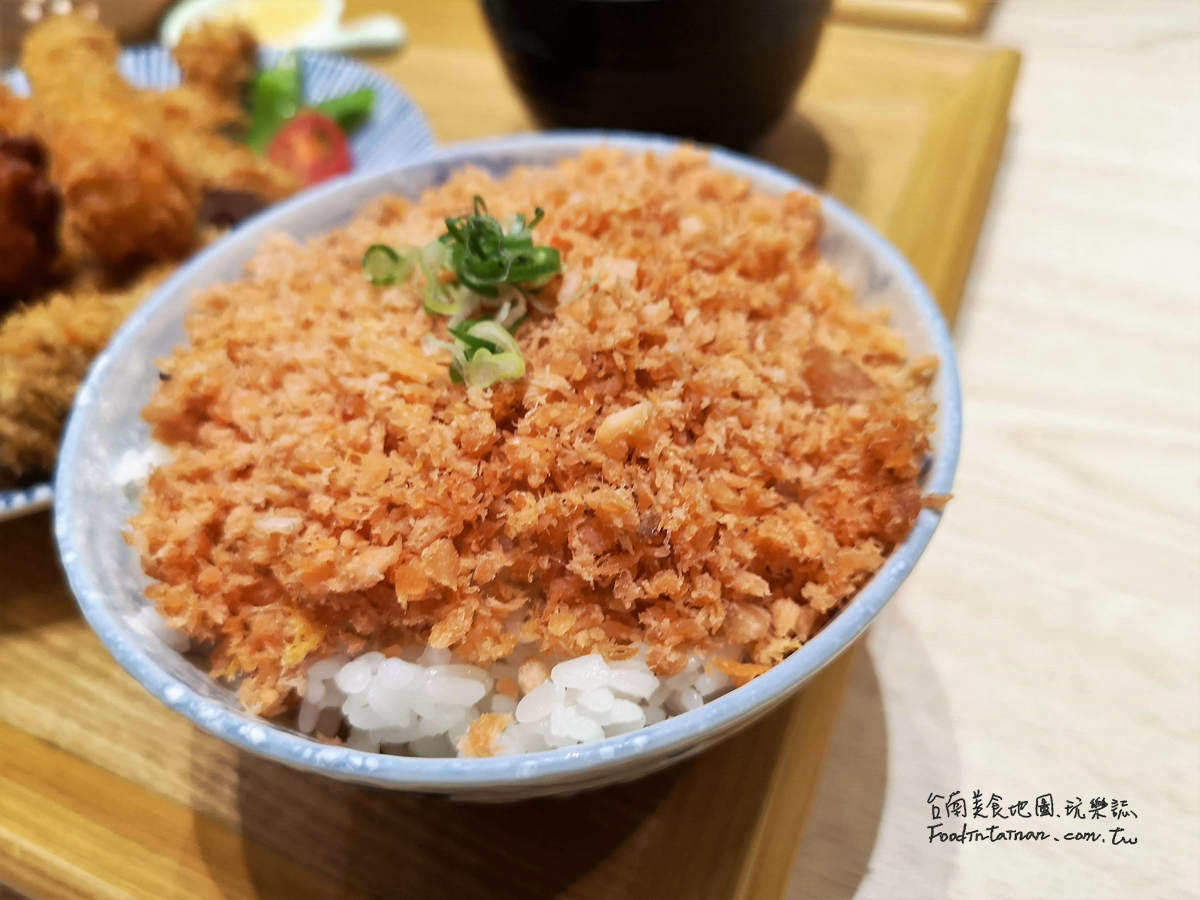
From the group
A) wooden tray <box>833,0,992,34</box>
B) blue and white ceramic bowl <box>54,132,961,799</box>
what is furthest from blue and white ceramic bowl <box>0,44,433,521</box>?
wooden tray <box>833,0,992,34</box>

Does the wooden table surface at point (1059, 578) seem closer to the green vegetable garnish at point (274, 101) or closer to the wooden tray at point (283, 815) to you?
the wooden tray at point (283, 815)

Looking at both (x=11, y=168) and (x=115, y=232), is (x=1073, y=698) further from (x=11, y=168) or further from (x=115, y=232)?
(x=11, y=168)

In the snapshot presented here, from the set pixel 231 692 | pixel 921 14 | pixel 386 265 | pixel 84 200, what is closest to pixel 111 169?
pixel 84 200

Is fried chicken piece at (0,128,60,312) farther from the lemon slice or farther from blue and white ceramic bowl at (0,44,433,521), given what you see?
the lemon slice

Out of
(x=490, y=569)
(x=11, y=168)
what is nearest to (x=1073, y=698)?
(x=490, y=569)

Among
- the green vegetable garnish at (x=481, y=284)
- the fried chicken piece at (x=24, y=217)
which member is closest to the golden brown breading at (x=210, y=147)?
the fried chicken piece at (x=24, y=217)
